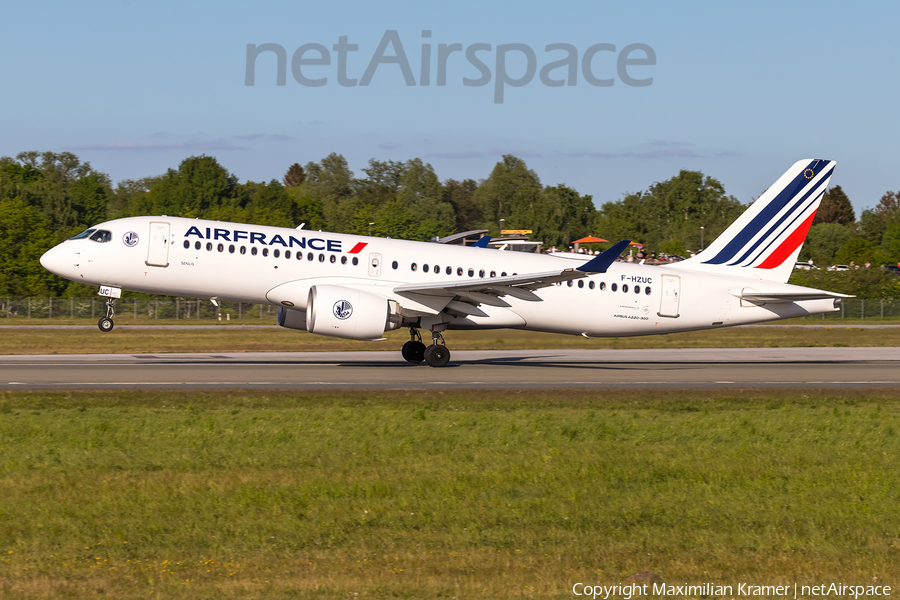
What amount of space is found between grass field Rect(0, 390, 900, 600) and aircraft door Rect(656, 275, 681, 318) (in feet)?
39.5

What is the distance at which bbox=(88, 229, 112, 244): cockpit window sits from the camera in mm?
28422

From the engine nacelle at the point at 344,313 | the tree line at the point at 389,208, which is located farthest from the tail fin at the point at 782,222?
the tree line at the point at 389,208

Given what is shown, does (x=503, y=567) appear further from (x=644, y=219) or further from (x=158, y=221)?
(x=644, y=219)

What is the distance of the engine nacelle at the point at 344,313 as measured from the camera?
27.0 meters

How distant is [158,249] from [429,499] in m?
18.8

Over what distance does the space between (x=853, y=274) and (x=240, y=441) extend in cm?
7978

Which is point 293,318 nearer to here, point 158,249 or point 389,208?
point 158,249

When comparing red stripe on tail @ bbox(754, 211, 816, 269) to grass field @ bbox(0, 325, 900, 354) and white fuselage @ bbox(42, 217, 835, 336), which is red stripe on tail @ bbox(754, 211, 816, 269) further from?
grass field @ bbox(0, 325, 900, 354)

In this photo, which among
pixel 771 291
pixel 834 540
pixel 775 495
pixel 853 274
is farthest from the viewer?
pixel 853 274

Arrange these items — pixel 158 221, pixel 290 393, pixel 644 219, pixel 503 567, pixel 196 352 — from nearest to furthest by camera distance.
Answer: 1. pixel 503 567
2. pixel 290 393
3. pixel 158 221
4. pixel 196 352
5. pixel 644 219

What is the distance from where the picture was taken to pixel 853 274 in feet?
276

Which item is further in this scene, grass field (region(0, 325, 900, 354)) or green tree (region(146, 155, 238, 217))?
green tree (region(146, 155, 238, 217))

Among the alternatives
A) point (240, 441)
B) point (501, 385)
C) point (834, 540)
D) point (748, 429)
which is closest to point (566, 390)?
point (501, 385)

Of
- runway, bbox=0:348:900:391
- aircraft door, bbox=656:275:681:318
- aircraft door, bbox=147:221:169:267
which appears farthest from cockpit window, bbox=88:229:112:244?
aircraft door, bbox=656:275:681:318
